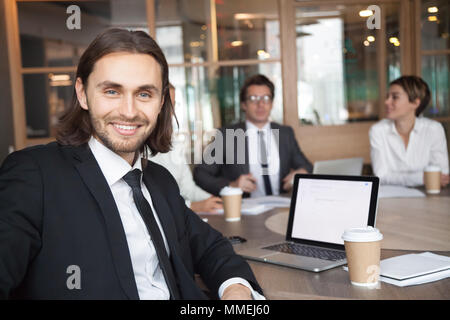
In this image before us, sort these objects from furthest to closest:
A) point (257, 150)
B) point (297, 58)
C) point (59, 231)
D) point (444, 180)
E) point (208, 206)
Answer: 1. point (297, 58)
2. point (257, 150)
3. point (444, 180)
4. point (208, 206)
5. point (59, 231)

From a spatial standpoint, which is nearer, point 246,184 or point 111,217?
point 111,217

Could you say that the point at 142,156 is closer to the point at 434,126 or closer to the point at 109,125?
the point at 109,125

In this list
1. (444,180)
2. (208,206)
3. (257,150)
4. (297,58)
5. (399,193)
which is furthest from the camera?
(297,58)

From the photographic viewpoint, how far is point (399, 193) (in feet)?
8.63

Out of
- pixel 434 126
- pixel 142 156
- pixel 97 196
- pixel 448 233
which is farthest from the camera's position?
pixel 434 126

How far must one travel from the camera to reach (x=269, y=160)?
11.7ft

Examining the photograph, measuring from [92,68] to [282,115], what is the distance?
10.6 feet

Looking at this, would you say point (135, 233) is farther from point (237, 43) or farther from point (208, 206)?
point (237, 43)

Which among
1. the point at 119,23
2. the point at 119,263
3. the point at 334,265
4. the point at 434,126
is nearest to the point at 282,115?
the point at 434,126

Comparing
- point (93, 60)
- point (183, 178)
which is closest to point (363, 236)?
point (93, 60)

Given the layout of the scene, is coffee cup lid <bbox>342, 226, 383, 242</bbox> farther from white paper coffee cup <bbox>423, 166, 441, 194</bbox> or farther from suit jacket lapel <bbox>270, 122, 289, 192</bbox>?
suit jacket lapel <bbox>270, 122, 289, 192</bbox>

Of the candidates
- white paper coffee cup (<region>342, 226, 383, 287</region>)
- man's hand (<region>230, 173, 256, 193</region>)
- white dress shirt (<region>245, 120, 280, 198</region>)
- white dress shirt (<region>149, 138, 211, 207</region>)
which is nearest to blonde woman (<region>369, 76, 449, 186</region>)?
white dress shirt (<region>245, 120, 280, 198</region>)

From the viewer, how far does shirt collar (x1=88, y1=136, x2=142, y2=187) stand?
1.32 meters

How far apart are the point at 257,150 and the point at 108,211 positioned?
7.89 feet
